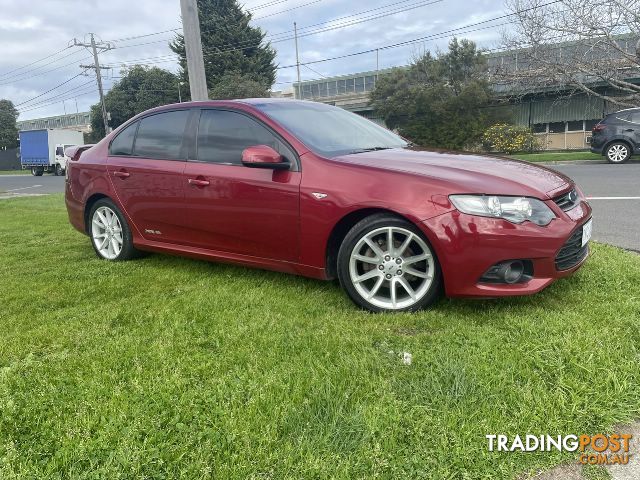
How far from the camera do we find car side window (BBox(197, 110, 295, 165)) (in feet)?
11.8

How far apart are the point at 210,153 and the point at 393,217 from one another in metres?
1.67

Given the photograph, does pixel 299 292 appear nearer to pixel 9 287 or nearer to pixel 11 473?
pixel 11 473

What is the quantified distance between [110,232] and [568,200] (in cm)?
399

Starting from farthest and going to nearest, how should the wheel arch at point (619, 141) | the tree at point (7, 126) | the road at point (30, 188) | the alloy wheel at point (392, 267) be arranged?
the tree at point (7, 126)
the road at point (30, 188)
the wheel arch at point (619, 141)
the alloy wheel at point (392, 267)

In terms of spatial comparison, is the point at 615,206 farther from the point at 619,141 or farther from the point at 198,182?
the point at 619,141

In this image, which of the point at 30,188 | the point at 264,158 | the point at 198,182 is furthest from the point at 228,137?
the point at 30,188

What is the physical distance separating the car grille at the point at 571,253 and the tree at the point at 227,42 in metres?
39.1

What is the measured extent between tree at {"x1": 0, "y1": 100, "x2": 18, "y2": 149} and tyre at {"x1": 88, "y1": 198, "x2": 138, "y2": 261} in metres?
59.3

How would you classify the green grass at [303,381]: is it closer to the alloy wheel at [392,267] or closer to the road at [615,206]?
the alloy wheel at [392,267]

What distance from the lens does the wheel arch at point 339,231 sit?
311 cm

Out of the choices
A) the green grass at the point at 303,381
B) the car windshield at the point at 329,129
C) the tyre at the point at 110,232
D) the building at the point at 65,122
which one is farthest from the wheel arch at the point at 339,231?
the building at the point at 65,122

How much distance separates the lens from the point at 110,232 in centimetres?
475

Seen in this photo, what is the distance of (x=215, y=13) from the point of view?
40.0 meters

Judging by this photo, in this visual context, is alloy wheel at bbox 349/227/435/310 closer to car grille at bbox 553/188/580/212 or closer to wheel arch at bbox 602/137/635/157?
car grille at bbox 553/188/580/212
